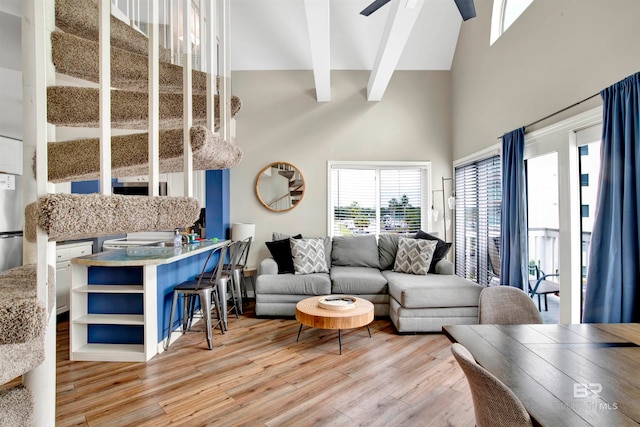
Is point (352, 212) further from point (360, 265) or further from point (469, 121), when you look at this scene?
point (469, 121)

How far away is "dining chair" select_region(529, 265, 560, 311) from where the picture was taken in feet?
9.20

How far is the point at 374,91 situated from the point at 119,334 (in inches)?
163

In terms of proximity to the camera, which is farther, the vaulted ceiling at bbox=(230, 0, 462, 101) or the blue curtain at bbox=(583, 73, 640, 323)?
the vaulted ceiling at bbox=(230, 0, 462, 101)

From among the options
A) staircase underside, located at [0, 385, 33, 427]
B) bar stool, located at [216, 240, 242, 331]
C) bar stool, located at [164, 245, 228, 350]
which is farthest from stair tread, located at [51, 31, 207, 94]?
bar stool, located at [216, 240, 242, 331]

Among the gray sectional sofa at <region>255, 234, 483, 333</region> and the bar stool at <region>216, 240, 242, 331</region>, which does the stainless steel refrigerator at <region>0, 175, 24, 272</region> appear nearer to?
the bar stool at <region>216, 240, 242, 331</region>

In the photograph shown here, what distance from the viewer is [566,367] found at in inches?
47.4

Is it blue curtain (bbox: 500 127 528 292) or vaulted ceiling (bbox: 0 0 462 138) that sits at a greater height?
vaulted ceiling (bbox: 0 0 462 138)

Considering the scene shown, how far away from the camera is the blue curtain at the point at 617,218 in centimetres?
192

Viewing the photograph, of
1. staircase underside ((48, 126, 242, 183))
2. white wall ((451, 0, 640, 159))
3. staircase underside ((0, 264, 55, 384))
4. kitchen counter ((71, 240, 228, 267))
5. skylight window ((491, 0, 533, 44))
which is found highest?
skylight window ((491, 0, 533, 44))

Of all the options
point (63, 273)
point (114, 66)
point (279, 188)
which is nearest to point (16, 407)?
point (114, 66)

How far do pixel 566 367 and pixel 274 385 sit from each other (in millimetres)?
1834

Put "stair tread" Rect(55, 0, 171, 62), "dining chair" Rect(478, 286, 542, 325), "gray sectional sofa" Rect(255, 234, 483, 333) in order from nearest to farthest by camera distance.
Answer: "stair tread" Rect(55, 0, 171, 62), "dining chair" Rect(478, 286, 542, 325), "gray sectional sofa" Rect(255, 234, 483, 333)

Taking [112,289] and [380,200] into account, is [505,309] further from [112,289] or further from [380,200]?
[380,200]

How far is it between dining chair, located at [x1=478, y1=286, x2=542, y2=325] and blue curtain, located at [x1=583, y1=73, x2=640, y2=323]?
1.90 feet
